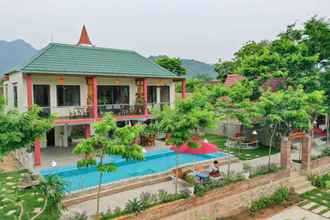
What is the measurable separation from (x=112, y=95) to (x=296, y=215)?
52.5 ft

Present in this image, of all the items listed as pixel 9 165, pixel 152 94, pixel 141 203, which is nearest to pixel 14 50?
pixel 152 94

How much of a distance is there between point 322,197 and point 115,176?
37.7 feet

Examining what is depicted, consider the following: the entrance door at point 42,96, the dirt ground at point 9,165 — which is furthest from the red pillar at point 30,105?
the entrance door at point 42,96

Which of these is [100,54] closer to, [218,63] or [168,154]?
[168,154]

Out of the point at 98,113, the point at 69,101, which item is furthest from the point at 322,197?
the point at 69,101

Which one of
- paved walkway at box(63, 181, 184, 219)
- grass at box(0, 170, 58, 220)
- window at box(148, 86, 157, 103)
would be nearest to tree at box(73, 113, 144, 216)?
grass at box(0, 170, 58, 220)

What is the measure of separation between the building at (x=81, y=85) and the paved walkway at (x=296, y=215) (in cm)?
1240

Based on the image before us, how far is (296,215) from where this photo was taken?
1167 centimetres

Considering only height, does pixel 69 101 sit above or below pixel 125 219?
above

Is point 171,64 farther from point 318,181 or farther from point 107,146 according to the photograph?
point 107,146

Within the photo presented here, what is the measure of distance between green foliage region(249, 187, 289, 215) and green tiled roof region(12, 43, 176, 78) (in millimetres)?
13088

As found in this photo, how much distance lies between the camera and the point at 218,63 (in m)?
49.2

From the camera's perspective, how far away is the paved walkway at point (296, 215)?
11426 mm

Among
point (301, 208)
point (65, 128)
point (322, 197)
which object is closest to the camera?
point (301, 208)
